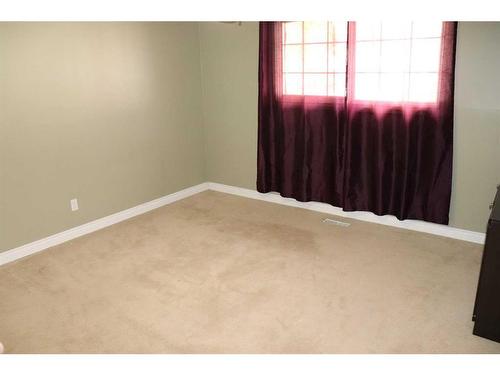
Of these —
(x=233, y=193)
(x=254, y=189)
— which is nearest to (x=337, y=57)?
(x=254, y=189)

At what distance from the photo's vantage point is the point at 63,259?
3.12 metres

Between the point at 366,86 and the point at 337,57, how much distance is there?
0.35 m

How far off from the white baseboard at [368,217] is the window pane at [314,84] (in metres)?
1.04

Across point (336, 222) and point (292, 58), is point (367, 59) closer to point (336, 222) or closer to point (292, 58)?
point (292, 58)

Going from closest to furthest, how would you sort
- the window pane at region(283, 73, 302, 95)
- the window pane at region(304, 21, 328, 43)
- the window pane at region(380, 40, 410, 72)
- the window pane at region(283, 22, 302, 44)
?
the window pane at region(380, 40, 410, 72) < the window pane at region(304, 21, 328, 43) < the window pane at region(283, 22, 302, 44) < the window pane at region(283, 73, 302, 95)

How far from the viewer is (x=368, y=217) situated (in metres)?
3.68

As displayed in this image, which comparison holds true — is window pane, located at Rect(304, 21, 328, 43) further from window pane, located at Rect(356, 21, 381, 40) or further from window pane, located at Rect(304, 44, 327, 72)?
window pane, located at Rect(356, 21, 381, 40)

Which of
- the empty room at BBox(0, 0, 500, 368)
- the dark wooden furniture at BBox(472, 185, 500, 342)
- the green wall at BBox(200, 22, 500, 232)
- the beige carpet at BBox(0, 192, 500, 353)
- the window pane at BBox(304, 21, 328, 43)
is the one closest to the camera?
the dark wooden furniture at BBox(472, 185, 500, 342)

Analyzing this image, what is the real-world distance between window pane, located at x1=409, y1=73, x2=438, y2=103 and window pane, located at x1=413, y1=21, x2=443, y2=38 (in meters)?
0.27

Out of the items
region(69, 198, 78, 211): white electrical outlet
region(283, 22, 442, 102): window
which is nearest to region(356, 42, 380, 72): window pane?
region(283, 22, 442, 102): window

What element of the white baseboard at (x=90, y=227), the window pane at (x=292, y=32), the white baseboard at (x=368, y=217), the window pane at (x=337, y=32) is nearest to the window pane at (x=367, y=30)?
the window pane at (x=337, y=32)

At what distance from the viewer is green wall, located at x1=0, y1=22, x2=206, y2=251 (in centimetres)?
304

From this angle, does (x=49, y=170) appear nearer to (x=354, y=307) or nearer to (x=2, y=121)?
(x=2, y=121)
